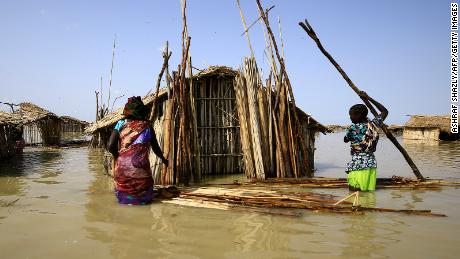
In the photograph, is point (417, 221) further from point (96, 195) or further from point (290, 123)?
point (96, 195)

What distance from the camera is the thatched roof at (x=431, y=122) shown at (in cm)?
2464

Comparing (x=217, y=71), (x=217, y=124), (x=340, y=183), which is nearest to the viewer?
(x=340, y=183)

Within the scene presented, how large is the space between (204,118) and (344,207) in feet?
14.8

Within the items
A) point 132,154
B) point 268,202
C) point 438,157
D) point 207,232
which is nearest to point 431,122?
point 438,157

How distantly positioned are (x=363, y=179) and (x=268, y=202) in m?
2.16

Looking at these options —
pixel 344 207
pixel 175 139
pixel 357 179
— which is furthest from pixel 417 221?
pixel 175 139

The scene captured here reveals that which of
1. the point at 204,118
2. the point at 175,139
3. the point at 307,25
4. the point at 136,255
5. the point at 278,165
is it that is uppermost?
the point at 307,25

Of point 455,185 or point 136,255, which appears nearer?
point 136,255

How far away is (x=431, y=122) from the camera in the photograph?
990 inches

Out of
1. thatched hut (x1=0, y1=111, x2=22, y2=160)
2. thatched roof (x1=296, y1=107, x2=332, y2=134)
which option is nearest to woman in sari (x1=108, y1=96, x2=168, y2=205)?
thatched roof (x1=296, y1=107, x2=332, y2=134)

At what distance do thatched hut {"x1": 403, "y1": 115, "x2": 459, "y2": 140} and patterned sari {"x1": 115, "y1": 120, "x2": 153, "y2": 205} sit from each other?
25.4 metres

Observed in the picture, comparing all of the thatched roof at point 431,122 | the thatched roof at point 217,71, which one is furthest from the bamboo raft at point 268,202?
the thatched roof at point 431,122

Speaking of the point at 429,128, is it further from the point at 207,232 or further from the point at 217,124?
the point at 207,232

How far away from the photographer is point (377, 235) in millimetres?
3596
